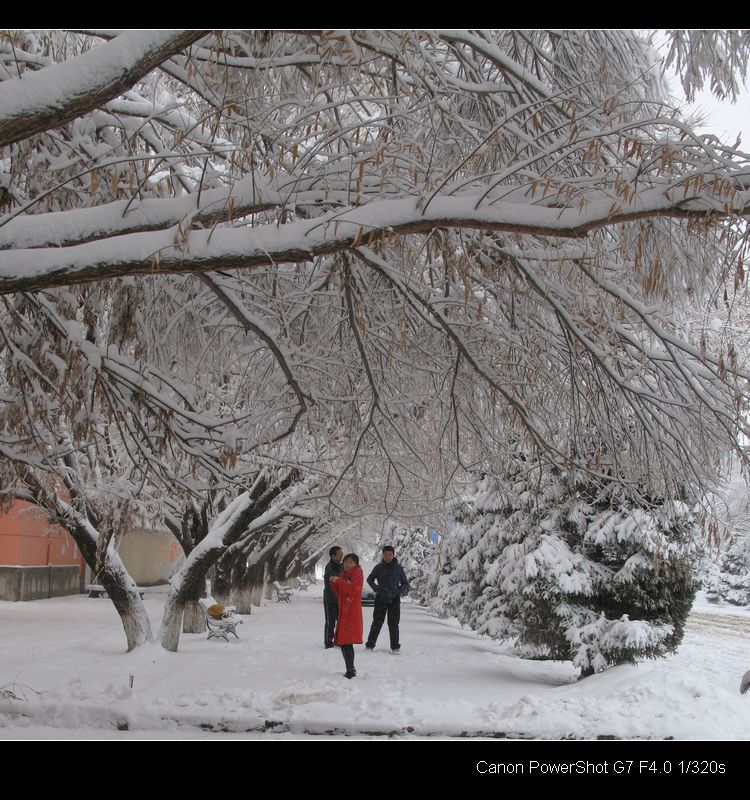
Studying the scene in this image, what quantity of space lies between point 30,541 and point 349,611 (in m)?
17.9

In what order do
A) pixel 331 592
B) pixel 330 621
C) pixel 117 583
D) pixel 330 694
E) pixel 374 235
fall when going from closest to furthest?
pixel 374 235
pixel 330 694
pixel 117 583
pixel 331 592
pixel 330 621

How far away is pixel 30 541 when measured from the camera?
25.4 metres

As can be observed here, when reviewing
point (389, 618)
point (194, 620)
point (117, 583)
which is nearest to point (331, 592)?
point (389, 618)

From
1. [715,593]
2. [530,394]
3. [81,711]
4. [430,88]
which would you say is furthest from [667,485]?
[715,593]

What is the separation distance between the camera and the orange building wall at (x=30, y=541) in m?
23.6

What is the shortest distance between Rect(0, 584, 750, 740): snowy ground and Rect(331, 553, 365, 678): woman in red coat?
35 cm

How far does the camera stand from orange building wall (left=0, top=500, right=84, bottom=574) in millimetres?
23625

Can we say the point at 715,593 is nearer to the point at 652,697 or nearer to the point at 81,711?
the point at 652,697

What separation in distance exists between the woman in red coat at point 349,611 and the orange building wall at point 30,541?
12.8 meters

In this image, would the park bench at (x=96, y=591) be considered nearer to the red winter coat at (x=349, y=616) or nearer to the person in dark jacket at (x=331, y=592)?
the person in dark jacket at (x=331, y=592)

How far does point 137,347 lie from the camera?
636 cm

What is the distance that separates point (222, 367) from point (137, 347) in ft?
2.48

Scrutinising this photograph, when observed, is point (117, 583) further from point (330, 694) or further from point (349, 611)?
point (330, 694)

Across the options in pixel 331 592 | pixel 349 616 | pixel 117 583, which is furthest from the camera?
pixel 331 592
